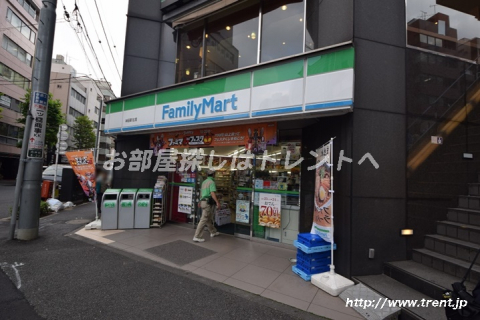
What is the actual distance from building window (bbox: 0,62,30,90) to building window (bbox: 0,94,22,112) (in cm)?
188

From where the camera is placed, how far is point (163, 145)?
8.09 meters

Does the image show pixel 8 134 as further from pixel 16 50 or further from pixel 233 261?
Result: pixel 233 261

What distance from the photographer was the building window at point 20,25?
25.7 metres

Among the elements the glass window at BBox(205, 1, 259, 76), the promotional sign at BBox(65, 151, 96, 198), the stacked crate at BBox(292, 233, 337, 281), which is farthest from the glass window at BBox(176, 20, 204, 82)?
the stacked crate at BBox(292, 233, 337, 281)

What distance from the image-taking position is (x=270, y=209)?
21.2 feet

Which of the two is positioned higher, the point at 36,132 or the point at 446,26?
the point at 446,26

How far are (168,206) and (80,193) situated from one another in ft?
23.8

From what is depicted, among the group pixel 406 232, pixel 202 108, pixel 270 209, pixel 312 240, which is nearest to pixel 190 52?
pixel 202 108

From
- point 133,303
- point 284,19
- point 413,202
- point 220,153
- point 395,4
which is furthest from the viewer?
point 220,153

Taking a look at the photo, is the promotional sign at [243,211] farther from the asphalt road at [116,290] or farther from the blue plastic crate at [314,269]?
the asphalt road at [116,290]

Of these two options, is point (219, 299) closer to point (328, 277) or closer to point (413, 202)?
point (328, 277)

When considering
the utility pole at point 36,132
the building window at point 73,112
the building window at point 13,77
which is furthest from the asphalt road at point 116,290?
the building window at point 73,112

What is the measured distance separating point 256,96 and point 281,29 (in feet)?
8.46

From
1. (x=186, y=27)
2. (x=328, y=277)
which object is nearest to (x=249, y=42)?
(x=186, y=27)
